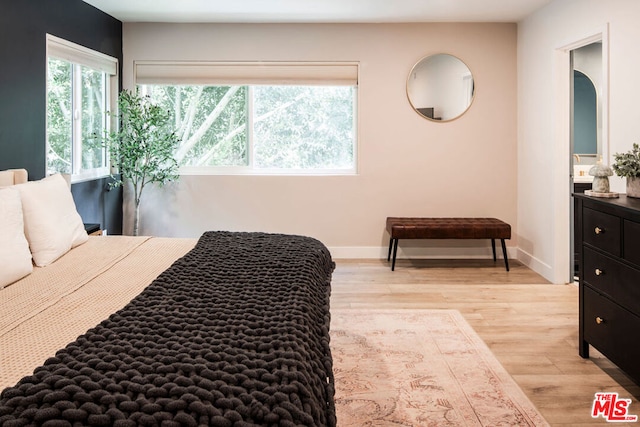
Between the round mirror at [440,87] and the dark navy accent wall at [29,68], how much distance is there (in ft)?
10.1

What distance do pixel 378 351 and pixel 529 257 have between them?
2.80 meters

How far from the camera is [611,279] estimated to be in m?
2.71

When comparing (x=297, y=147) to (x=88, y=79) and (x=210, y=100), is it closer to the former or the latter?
(x=210, y=100)

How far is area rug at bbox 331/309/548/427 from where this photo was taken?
7.81 ft

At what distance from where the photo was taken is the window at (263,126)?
5.73 metres

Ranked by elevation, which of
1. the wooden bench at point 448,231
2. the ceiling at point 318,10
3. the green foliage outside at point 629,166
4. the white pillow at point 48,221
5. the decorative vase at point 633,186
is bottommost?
the wooden bench at point 448,231

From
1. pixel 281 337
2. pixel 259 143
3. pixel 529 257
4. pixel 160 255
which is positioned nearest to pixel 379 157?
pixel 259 143

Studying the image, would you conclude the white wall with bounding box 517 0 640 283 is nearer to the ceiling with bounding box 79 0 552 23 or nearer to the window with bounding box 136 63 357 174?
the ceiling with bounding box 79 0 552 23

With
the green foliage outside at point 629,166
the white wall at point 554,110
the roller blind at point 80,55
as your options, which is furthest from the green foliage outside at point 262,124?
the green foliage outside at point 629,166

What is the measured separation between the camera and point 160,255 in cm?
266

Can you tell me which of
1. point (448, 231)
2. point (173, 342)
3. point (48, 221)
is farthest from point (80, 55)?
point (173, 342)

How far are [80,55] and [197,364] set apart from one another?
412 centimetres

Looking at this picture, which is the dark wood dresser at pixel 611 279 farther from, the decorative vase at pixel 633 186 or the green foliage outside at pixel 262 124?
the green foliage outside at pixel 262 124

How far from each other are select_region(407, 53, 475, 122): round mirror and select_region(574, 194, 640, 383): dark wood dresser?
2.77m
